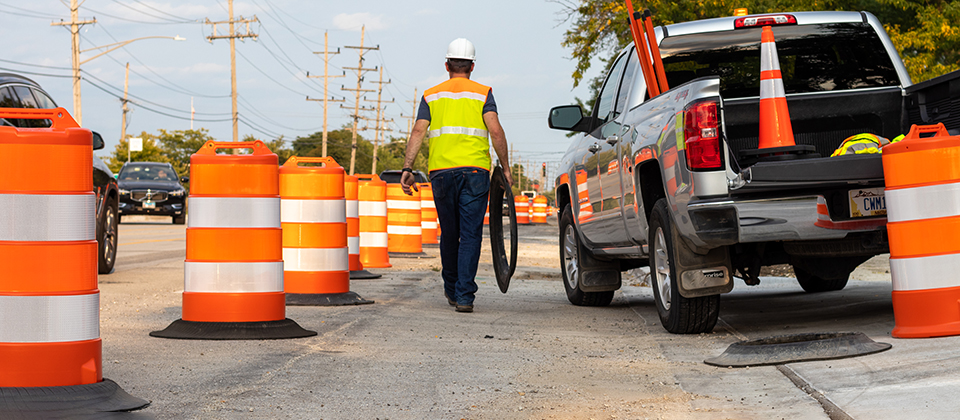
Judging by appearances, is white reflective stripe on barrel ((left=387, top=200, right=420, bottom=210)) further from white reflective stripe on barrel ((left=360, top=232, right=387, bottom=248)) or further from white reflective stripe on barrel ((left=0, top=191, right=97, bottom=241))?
white reflective stripe on barrel ((left=0, top=191, right=97, bottom=241))

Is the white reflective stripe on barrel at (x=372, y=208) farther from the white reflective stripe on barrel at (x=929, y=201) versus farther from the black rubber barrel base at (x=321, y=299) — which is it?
the white reflective stripe on barrel at (x=929, y=201)

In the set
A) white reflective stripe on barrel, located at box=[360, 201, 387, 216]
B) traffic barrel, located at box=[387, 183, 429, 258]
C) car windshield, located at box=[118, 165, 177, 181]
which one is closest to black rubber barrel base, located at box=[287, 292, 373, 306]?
white reflective stripe on barrel, located at box=[360, 201, 387, 216]

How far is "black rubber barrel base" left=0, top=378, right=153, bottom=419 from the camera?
3727 mm

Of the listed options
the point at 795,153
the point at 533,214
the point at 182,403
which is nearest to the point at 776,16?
the point at 795,153

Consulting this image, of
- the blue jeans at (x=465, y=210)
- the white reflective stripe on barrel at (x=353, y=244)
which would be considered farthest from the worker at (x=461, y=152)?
the white reflective stripe on barrel at (x=353, y=244)

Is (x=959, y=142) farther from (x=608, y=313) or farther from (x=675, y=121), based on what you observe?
(x=608, y=313)

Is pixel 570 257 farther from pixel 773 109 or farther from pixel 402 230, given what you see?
pixel 402 230

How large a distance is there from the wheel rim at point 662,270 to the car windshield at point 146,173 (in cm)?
2623

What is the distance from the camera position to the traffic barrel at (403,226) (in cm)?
1722

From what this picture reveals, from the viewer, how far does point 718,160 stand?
5.62 m

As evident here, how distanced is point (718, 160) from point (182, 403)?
3.15 metres

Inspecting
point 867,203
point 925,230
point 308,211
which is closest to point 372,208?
point 308,211

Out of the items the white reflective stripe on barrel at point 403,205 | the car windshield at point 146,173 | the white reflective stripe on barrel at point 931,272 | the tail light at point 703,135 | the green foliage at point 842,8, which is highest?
the green foliage at point 842,8

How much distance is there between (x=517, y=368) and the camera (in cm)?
522
